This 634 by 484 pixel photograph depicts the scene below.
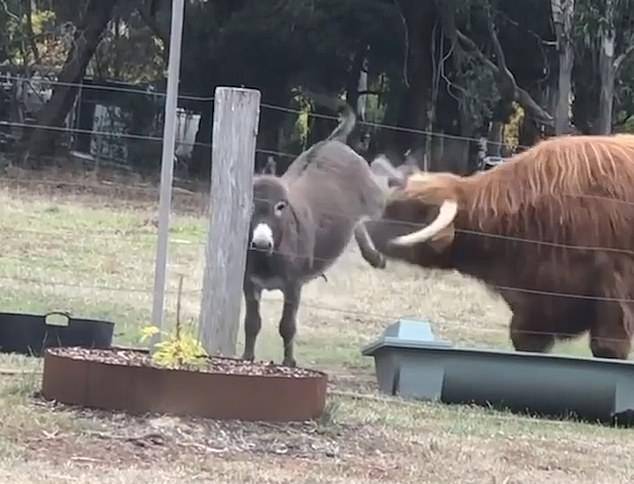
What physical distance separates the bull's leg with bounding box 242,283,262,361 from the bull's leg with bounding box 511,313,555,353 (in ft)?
5.35

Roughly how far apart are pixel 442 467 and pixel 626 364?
185 cm

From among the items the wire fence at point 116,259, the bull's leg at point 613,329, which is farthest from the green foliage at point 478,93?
the bull's leg at point 613,329

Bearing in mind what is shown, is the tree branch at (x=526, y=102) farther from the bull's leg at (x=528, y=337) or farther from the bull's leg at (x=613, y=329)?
the bull's leg at (x=613, y=329)

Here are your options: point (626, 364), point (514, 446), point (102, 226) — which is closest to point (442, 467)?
point (514, 446)

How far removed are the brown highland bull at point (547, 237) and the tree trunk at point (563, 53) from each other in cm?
1409

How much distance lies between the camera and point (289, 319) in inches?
364

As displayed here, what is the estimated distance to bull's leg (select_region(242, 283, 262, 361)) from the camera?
29.3 ft

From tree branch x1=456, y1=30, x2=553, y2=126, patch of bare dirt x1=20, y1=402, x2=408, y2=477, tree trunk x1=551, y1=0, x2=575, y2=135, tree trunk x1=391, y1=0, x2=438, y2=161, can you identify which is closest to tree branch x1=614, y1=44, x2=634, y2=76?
tree trunk x1=551, y1=0, x2=575, y2=135

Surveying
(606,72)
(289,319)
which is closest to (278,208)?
(289,319)

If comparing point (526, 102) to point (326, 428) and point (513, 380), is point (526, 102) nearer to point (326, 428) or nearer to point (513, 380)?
point (513, 380)

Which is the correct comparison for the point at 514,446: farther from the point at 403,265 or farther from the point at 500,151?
the point at 500,151

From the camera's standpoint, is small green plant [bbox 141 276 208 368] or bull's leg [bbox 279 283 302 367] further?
bull's leg [bbox 279 283 302 367]

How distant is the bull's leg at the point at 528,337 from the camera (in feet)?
28.1

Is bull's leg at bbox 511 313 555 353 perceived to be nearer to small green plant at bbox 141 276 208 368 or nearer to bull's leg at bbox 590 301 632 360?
bull's leg at bbox 590 301 632 360
